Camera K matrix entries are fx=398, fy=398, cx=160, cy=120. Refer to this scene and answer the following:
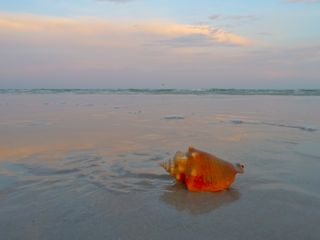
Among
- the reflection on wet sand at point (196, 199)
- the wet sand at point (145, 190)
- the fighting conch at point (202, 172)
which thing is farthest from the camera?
the fighting conch at point (202, 172)

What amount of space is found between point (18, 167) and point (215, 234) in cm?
299

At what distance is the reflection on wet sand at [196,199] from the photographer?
352 cm

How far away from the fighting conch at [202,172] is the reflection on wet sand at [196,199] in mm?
73

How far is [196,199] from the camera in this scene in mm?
3756

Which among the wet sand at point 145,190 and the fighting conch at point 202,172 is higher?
the fighting conch at point 202,172

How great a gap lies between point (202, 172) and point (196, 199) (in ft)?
1.05

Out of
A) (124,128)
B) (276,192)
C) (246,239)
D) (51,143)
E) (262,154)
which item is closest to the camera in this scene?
(246,239)

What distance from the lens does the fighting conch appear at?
3.95 m

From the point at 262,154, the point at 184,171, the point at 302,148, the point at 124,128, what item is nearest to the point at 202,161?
the point at 184,171

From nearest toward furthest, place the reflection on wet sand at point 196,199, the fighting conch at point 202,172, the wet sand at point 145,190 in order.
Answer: the wet sand at point 145,190 < the reflection on wet sand at point 196,199 < the fighting conch at point 202,172

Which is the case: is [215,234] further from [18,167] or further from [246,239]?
[18,167]

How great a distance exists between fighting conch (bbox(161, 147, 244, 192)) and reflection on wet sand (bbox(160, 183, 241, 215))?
0.24ft

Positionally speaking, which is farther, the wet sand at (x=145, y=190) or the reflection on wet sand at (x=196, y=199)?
the reflection on wet sand at (x=196, y=199)

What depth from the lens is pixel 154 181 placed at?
14.4ft
